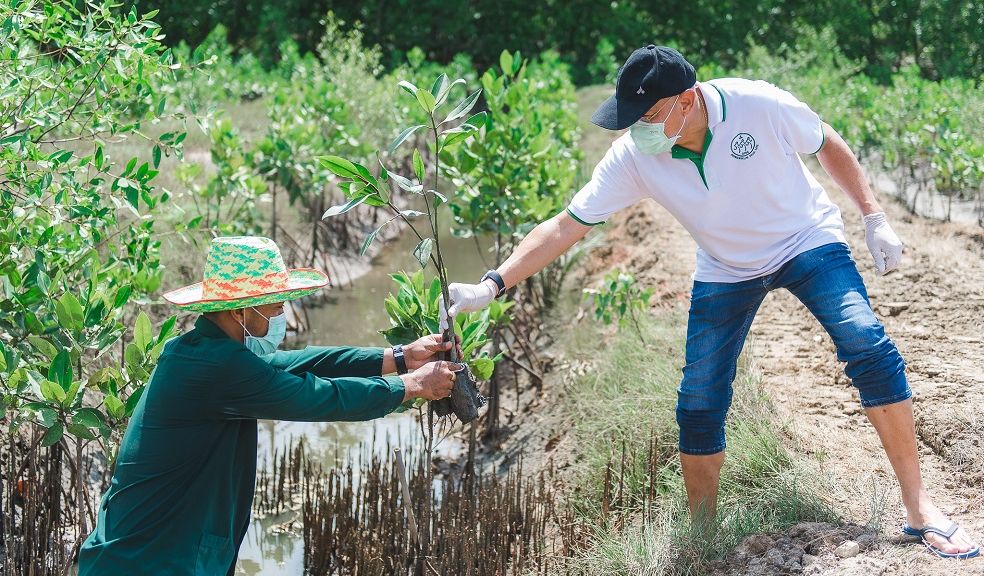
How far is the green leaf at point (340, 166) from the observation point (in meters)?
3.23

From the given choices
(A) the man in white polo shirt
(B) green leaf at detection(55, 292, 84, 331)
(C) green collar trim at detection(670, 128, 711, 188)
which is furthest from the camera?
(B) green leaf at detection(55, 292, 84, 331)

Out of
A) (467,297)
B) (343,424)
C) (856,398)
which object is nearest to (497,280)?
(467,297)

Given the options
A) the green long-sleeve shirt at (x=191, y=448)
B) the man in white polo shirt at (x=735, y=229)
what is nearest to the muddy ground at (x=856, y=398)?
the man in white polo shirt at (x=735, y=229)

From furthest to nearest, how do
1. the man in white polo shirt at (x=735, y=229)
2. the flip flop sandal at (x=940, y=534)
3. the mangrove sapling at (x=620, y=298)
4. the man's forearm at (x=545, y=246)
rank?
the mangrove sapling at (x=620, y=298), the man's forearm at (x=545, y=246), the man in white polo shirt at (x=735, y=229), the flip flop sandal at (x=940, y=534)

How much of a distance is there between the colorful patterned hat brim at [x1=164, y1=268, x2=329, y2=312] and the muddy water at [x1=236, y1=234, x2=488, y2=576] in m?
1.93

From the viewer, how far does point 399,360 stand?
338 cm

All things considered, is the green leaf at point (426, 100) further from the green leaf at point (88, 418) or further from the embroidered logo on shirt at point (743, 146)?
the green leaf at point (88, 418)

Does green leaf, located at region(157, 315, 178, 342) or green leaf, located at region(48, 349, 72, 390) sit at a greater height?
green leaf, located at region(157, 315, 178, 342)

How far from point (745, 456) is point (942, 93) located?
805cm

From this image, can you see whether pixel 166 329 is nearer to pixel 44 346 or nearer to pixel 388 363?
pixel 44 346

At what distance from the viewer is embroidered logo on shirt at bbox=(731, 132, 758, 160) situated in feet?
11.0

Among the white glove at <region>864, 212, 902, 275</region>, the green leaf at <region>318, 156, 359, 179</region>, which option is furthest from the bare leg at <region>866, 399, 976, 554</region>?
the green leaf at <region>318, 156, 359, 179</region>

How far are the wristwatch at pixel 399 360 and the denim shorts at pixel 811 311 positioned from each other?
993 millimetres

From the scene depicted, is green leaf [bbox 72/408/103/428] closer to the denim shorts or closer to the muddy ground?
the denim shorts
